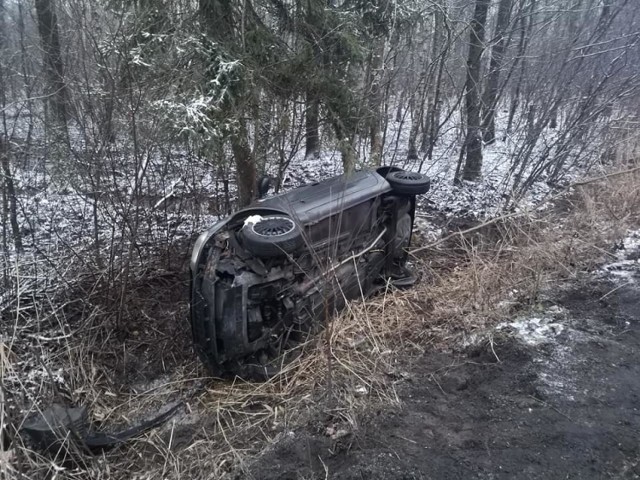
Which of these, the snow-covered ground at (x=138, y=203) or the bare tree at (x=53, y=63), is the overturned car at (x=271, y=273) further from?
the bare tree at (x=53, y=63)

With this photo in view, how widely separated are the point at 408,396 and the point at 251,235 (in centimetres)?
161

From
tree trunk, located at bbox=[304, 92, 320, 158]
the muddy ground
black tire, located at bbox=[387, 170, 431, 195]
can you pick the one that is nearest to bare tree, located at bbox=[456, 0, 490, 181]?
tree trunk, located at bbox=[304, 92, 320, 158]

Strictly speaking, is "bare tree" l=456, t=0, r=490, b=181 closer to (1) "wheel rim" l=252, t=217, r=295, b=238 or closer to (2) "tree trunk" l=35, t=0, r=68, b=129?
(1) "wheel rim" l=252, t=217, r=295, b=238

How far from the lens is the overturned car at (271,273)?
3.40m

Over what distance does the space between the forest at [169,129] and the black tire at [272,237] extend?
1092 millimetres

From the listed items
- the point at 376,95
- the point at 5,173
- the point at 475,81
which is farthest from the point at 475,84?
the point at 5,173

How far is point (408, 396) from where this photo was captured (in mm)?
3361

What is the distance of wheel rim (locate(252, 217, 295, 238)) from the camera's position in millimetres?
3459

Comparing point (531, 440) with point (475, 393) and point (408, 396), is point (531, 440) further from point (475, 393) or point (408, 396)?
point (408, 396)

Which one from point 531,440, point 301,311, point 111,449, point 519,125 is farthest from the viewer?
point 519,125

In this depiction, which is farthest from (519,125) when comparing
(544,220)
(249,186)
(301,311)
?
(301,311)

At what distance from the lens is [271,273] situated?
3570 mm

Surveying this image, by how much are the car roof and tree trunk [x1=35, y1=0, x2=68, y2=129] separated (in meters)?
2.76

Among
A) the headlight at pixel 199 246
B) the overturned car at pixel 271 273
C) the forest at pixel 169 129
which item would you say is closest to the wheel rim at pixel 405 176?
the overturned car at pixel 271 273
